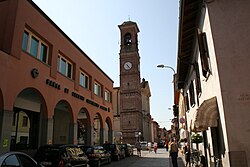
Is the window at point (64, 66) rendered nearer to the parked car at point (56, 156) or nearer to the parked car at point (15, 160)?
the parked car at point (56, 156)

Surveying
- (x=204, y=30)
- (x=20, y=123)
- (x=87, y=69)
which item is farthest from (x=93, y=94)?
(x=204, y=30)

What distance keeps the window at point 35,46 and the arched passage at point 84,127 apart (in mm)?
8054

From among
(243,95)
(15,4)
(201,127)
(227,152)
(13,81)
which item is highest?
(15,4)

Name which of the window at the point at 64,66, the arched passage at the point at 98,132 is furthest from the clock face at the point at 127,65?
the window at the point at 64,66

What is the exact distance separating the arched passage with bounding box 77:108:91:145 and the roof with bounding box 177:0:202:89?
12.1 m

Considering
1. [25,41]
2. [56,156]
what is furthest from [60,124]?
[56,156]

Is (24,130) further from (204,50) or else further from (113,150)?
(204,50)

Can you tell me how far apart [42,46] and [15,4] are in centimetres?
351

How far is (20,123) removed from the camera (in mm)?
18672

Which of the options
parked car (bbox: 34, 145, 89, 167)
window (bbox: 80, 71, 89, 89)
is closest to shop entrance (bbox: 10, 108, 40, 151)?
window (bbox: 80, 71, 89, 89)

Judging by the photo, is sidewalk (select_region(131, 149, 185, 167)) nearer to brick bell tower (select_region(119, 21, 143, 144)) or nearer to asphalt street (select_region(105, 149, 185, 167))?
asphalt street (select_region(105, 149, 185, 167))

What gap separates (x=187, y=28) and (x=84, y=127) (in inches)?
978

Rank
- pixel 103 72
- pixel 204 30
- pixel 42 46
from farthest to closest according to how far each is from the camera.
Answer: pixel 103 72, pixel 42 46, pixel 204 30

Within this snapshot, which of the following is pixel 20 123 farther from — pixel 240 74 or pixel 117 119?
pixel 117 119
